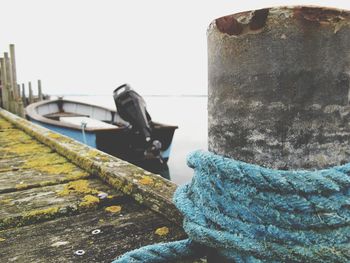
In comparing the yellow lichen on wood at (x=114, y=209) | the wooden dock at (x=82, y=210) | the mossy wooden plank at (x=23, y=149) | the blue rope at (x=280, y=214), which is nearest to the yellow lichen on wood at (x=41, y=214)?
the wooden dock at (x=82, y=210)

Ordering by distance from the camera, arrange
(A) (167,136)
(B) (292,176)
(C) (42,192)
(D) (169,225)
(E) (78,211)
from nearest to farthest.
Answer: (B) (292,176), (D) (169,225), (E) (78,211), (C) (42,192), (A) (167,136)

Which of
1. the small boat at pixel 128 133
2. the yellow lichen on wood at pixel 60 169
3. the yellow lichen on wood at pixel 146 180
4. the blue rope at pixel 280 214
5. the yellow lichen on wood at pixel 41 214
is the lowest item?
the small boat at pixel 128 133

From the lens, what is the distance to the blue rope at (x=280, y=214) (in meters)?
0.71

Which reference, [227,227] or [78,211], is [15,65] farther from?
[227,227]

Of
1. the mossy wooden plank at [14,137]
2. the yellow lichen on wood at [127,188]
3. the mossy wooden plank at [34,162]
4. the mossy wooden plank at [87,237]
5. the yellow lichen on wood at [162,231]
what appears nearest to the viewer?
the mossy wooden plank at [87,237]

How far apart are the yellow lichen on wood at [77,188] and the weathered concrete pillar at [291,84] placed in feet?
3.72

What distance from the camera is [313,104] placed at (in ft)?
2.48

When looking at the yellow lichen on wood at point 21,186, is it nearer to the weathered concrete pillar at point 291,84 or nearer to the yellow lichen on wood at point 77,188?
the yellow lichen on wood at point 77,188

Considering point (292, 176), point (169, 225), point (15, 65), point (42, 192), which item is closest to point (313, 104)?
point (292, 176)

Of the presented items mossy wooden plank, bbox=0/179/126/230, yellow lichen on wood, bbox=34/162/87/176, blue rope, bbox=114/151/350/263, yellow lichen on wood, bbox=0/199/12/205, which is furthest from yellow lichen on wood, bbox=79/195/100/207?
blue rope, bbox=114/151/350/263

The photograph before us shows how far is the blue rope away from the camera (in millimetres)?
713

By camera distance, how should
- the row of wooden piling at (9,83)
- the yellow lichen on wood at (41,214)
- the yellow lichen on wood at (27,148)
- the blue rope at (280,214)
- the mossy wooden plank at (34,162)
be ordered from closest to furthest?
the blue rope at (280,214), the yellow lichen on wood at (41,214), the mossy wooden plank at (34,162), the yellow lichen on wood at (27,148), the row of wooden piling at (9,83)

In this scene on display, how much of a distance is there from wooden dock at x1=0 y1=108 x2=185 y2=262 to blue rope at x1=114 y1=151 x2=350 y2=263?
1.69ft

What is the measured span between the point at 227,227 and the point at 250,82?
0.35 metres
